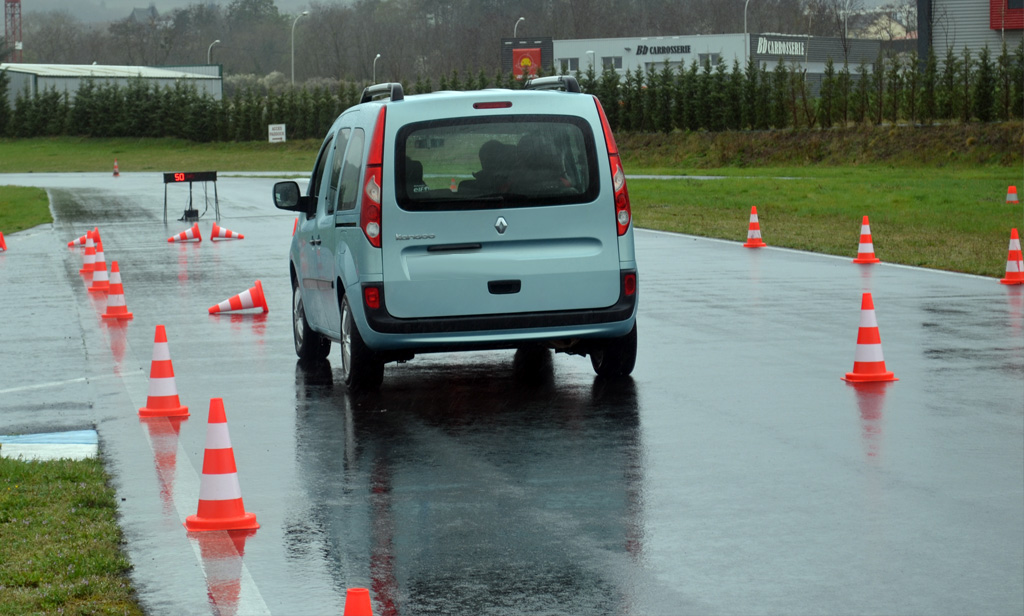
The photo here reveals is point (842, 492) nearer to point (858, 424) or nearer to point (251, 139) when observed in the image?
point (858, 424)

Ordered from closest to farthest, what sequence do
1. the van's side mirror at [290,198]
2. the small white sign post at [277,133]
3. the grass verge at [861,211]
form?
the van's side mirror at [290,198] < the grass verge at [861,211] < the small white sign post at [277,133]

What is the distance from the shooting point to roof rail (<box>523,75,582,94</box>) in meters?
10.2

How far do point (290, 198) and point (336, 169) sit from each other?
1.90ft

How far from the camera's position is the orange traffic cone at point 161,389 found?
9.45 metres

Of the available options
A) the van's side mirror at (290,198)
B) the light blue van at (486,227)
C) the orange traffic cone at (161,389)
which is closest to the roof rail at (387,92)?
the light blue van at (486,227)

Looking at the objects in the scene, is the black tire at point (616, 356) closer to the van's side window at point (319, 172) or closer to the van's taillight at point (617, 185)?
the van's taillight at point (617, 185)

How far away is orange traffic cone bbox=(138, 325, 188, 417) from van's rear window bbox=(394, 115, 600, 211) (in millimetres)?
1796

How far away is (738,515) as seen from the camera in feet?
21.9

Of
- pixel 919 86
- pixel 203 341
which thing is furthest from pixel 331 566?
pixel 919 86

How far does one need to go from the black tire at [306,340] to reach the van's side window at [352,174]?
169cm

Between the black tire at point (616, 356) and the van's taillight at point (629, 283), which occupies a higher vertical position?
the van's taillight at point (629, 283)

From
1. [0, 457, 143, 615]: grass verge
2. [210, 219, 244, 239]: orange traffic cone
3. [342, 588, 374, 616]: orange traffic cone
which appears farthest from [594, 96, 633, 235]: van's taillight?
[210, 219, 244, 239]: orange traffic cone

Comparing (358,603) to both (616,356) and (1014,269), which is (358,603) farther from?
(1014,269)

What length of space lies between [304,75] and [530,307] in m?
147
